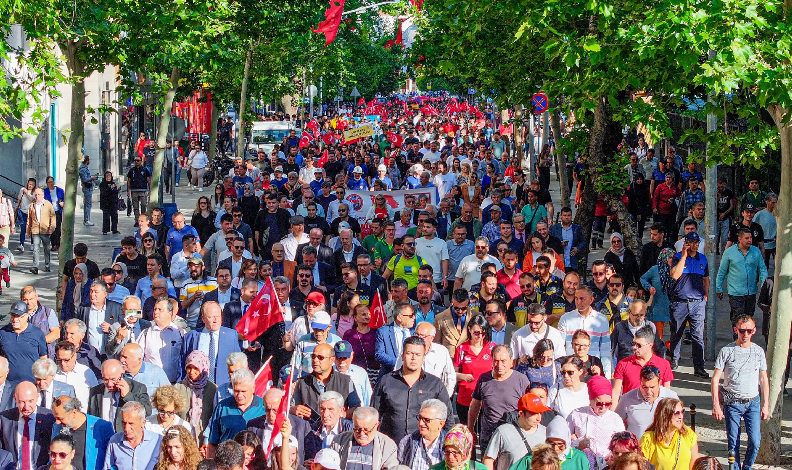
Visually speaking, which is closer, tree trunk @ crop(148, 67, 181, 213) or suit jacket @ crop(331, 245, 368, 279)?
suit jacket @ crop(331, 245, 368, 279)

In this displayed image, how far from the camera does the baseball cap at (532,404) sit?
830 centimetres

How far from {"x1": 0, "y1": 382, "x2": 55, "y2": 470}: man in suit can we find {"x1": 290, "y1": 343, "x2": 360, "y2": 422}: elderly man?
187 centimetres

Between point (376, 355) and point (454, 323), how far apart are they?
1147mm

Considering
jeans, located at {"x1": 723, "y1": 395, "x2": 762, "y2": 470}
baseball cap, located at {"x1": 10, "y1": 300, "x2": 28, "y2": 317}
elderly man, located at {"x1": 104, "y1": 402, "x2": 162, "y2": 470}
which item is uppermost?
baseball cap, located at {"x1": 10, "y1": 300, "x2": 28, "y2": 317}

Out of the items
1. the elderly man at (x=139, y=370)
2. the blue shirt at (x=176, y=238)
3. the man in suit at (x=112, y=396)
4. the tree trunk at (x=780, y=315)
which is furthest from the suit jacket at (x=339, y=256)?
the man in suit at (x=112, y=396)

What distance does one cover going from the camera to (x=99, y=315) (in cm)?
1175

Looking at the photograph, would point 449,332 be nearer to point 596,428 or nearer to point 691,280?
point 596,428

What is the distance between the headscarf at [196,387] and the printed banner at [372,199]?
930 cm

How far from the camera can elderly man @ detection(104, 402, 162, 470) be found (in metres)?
8.12

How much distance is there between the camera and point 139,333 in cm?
1098

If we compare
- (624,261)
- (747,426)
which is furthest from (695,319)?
(747,426)

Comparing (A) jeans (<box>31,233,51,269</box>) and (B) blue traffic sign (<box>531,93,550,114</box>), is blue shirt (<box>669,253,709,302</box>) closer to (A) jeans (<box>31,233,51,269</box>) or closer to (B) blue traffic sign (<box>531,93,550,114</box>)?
(B) blue traffic sign (<box>531,93,550,114</box>)

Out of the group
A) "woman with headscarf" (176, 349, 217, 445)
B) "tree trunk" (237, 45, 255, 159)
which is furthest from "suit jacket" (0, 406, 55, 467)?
"tree trunk" (237, 45, 255, 159)

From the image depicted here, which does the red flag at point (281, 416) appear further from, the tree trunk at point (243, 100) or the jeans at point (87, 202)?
the tree trunk at point (243, 100)
